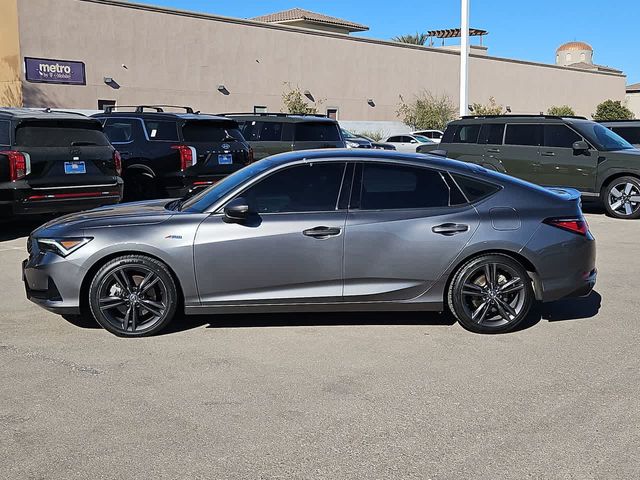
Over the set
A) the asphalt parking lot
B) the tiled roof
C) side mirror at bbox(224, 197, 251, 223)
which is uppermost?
the tiled roof

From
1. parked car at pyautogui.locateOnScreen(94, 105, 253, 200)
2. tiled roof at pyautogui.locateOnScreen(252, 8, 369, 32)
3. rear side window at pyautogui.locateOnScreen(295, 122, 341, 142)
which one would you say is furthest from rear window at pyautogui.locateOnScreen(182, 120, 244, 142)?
tiled roof at pyautogui.locateOnScreen(252, 8, 369, 32)

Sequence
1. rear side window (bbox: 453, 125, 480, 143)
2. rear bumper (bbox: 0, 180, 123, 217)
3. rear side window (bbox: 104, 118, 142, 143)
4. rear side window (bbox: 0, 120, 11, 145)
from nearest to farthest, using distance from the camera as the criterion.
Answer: rear bumper (bbox: 0, 180, 123, 217) < rear side window (bbox: 0, 120, 11, 145) < rear side window (bbox: 104, 118, 142, 143) < rear side window (bbox: 453, 125, 480, 143)

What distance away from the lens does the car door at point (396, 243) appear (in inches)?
240

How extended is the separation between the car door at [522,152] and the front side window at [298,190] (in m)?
9.28

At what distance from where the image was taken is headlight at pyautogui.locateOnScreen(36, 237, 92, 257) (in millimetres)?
6020

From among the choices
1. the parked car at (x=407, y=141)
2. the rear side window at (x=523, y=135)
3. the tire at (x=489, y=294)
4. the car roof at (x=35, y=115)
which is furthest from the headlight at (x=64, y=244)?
the parked car at (x=407, y=141)

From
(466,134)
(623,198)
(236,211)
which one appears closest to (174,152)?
(466,134)

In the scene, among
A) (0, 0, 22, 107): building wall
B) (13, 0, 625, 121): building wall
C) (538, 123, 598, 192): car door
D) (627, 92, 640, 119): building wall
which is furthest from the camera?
(627, 92, 640, 119): building wall

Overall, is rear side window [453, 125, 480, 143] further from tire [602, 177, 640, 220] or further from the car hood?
the car hood

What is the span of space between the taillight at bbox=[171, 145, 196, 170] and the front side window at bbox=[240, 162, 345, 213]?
6605mm

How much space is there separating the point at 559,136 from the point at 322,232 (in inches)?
387

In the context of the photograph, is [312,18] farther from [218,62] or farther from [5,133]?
[5,133]

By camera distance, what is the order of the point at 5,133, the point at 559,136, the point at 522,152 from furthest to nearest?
1. the point at 522,152
2. the point at 559,136
3. the point at 5,133

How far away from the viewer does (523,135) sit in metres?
15.1
